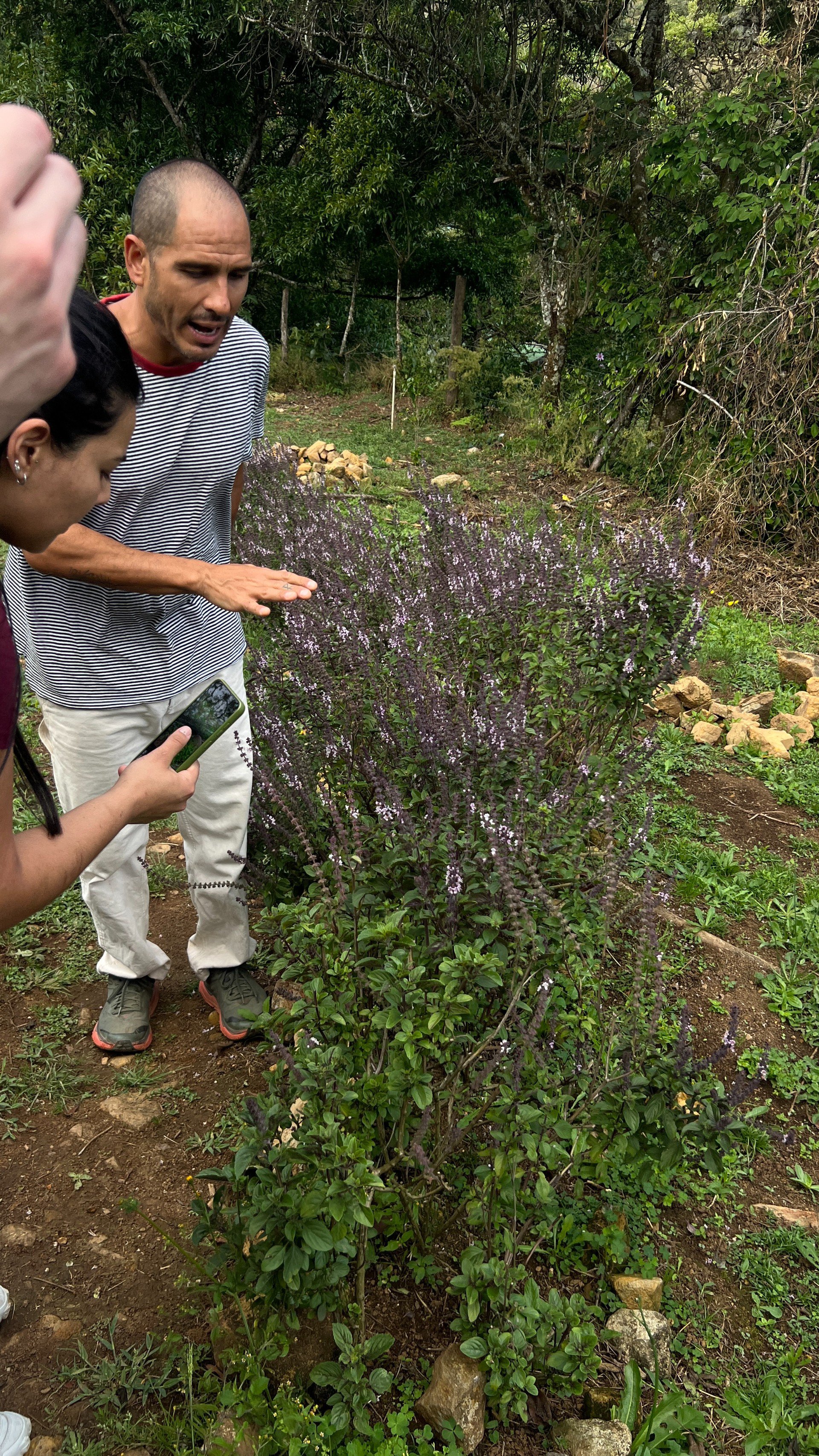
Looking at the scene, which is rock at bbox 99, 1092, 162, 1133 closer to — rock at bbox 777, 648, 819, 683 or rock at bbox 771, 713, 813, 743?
rock at bbox 771, 713, 813, 743

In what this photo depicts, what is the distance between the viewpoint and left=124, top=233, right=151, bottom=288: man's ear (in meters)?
2.28

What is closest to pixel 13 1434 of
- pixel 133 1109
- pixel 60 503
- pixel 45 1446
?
pixel 45 1446

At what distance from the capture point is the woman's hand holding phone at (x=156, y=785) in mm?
1815

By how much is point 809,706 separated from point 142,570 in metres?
3.79

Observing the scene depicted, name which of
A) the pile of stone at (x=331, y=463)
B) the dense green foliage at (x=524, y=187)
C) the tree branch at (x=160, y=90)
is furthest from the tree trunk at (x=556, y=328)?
the tree branch at (x=160, y=90)

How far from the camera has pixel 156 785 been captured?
72.4 inches

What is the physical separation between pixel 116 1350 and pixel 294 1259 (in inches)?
29.0

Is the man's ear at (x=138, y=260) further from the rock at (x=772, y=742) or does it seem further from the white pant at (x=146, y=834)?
the rock at (x=772, y=742)

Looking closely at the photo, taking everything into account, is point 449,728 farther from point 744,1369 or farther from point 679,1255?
point 744,1369

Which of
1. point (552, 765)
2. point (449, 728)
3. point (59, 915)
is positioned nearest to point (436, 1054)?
point (449, 728)

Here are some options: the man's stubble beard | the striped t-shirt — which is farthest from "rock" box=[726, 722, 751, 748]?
the man's stubble beard

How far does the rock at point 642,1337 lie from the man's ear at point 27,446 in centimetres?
194

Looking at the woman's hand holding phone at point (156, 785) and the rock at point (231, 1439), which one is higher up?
the woman's hand holding phone at point (156, 785)

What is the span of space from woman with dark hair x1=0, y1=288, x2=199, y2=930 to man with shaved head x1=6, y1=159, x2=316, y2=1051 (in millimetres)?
542
